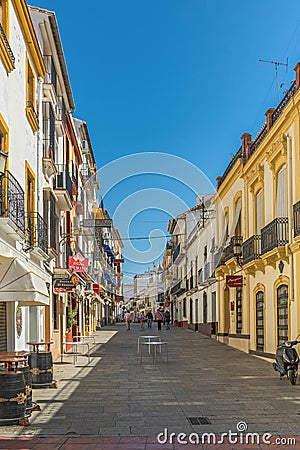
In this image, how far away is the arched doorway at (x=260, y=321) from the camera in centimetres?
2159

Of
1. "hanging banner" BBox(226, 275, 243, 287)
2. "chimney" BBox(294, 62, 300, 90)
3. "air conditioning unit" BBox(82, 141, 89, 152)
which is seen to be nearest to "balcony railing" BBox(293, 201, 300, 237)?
"chimney" BBox(294, 62, 300, 90)

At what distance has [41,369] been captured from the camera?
42.4 feet

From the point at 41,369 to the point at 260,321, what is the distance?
35.8ft

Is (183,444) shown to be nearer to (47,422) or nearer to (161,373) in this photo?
(47,422)

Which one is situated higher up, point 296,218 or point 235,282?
point 296,218

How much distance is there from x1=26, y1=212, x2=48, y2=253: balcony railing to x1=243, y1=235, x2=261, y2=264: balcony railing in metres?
7.84

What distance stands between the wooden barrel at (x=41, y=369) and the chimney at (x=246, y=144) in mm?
13961

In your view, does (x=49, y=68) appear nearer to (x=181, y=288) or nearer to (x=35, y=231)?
(x=35, y=231)

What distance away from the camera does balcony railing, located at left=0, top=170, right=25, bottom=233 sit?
1110 centimetres

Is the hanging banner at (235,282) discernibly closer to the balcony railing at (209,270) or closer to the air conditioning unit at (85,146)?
the balcony railing at (209,270)

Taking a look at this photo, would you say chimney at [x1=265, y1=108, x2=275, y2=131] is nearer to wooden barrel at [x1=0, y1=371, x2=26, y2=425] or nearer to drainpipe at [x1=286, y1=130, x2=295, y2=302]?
drainpipe at [x1=286, y1=130, x2=295, y2=302]

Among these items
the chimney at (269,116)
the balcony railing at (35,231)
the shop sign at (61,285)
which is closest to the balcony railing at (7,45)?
the balcony railing at (35,231)

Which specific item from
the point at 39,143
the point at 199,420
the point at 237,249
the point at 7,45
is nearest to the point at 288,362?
the point at 199,420

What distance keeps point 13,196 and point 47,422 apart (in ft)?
14.5
